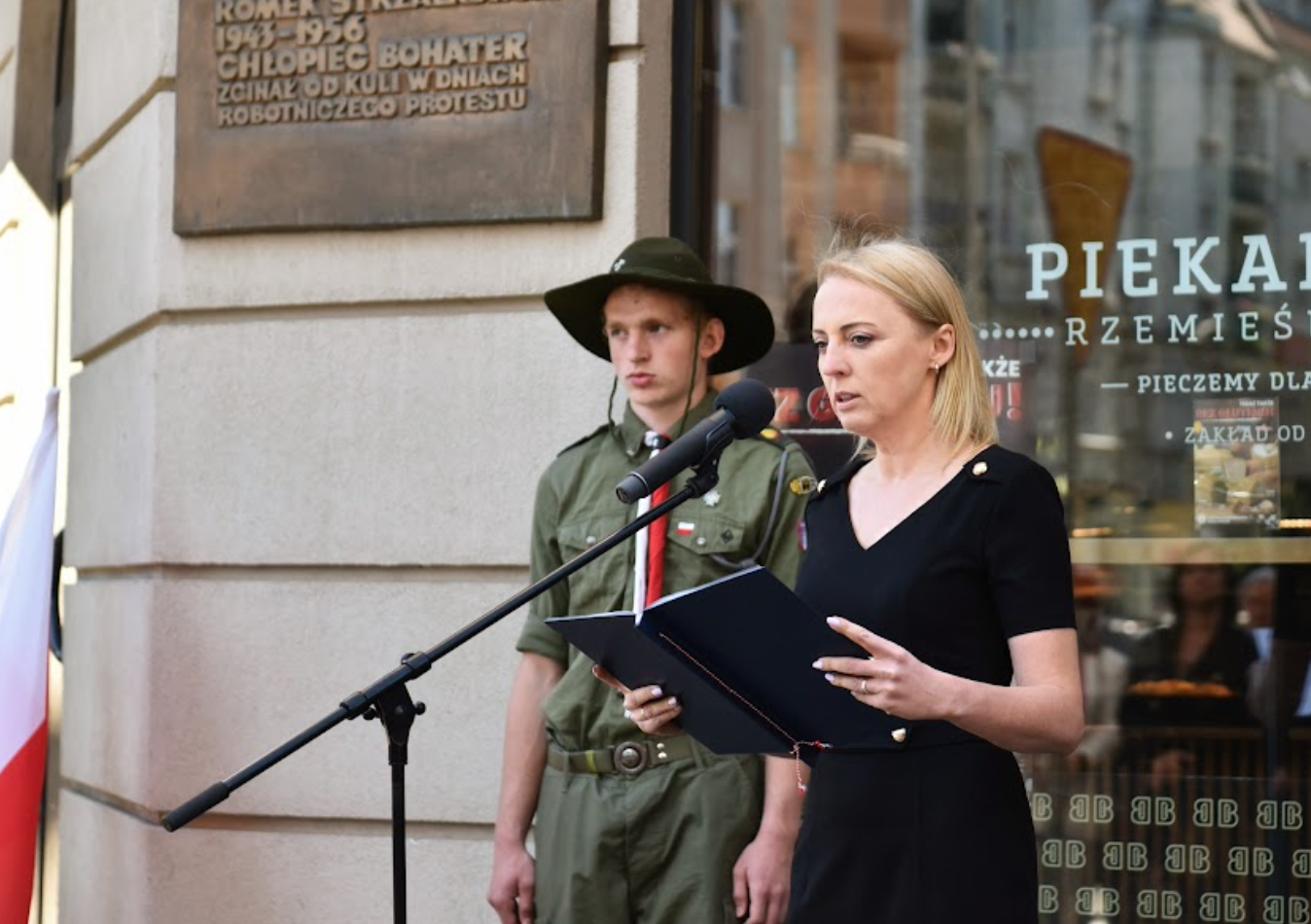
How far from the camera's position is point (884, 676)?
10.3 feet

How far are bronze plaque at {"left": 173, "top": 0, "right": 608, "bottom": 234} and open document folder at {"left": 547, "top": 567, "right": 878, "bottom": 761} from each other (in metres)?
2.74

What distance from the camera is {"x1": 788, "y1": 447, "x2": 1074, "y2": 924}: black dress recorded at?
3354 mm

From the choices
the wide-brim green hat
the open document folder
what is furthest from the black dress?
the wide-brim green hat

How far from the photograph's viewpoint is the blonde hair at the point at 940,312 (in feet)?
11.6

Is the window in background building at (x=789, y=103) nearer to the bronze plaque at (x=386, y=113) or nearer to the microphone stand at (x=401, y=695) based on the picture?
the bronze plaque at (x=386, y=113)

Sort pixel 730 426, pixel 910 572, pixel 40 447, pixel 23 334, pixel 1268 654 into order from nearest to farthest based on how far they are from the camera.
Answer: pixel 910 572
pixel 730 426
pixel 1268 654
pixel 40 447
pixel 23 334

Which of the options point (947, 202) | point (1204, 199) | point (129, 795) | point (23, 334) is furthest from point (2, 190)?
point (1204, 199)

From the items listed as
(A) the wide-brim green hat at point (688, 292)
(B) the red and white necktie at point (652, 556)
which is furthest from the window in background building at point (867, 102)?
(B) the red and white necktie at point (652, 556)

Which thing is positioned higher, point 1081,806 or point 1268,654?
point 1268,654

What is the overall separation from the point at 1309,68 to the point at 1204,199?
1.37 ft

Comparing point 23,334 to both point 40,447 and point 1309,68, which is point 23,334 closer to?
point 40,447

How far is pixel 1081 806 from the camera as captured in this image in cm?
557

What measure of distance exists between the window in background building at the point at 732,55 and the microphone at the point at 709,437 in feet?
8.31

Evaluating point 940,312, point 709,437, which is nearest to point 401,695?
point 709,437
